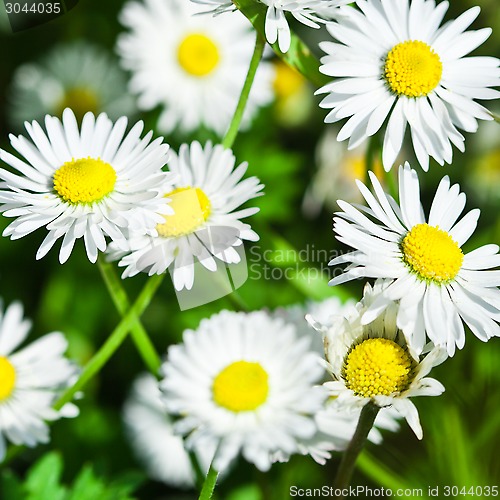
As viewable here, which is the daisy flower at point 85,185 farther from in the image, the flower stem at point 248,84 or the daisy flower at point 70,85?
the daisy flower at point 70,85

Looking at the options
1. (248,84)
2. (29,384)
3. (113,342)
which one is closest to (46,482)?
(29,384)

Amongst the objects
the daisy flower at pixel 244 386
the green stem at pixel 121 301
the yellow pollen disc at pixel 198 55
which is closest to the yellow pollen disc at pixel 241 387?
the daisy flower at pixel 244 386

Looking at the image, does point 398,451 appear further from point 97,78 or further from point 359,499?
point 97,78

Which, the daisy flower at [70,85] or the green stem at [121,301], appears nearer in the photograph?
the green stem at [121,301]

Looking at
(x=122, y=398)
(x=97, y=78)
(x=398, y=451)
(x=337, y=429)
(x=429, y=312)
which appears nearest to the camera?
(x=429, y=312)

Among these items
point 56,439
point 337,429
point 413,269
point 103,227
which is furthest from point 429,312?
point 56,439

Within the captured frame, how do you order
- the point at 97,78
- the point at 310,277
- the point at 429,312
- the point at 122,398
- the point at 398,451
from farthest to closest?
the point at 97,78
the point at 122,398
the point at 398,451
the point at 310,277
the point at 429,312

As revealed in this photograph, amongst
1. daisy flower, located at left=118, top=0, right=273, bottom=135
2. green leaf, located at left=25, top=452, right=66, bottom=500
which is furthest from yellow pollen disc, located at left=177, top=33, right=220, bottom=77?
green leaf, located at left=25, top=452, right=66, bottom=500
